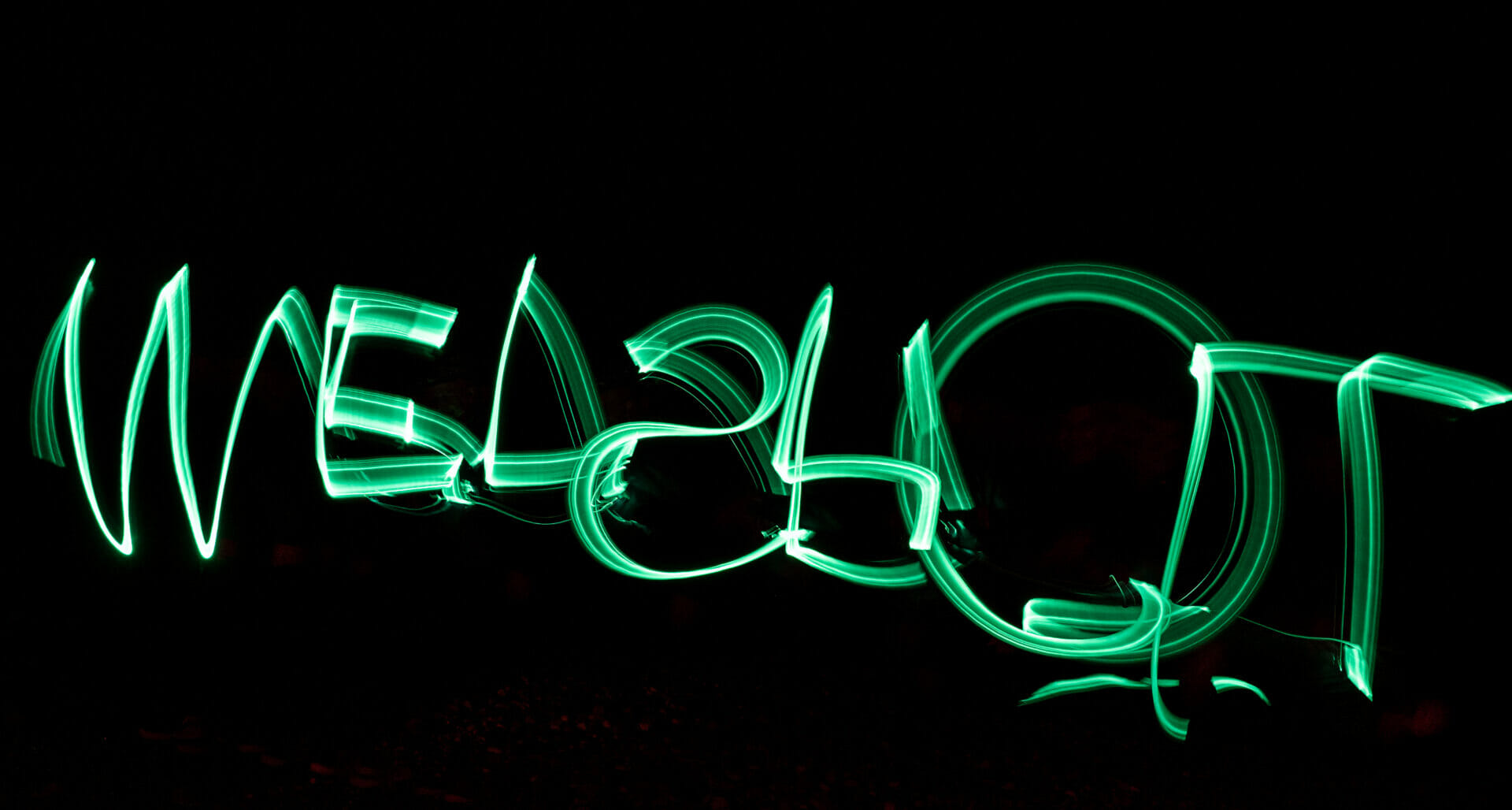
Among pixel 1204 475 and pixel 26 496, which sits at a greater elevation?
pixel 1204 475

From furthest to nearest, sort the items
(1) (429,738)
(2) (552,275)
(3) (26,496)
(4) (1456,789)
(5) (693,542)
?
(3) (26,496)
(2) (552,275)
(5) (693,542)
(1) (429,738)
(4) (1456,789)

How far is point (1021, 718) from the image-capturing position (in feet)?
10.6

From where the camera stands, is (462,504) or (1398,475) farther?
(462,504)

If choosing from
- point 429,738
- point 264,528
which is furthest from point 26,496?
point 429,738

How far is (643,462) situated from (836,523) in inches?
32.9

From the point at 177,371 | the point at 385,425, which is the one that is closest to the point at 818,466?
the point at 385,425

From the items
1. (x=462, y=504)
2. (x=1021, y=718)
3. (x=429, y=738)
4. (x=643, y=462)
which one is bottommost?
(x=429, y=738)

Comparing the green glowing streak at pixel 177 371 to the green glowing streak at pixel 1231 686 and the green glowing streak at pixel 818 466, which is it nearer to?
the green glowing streak at pixel 818 466

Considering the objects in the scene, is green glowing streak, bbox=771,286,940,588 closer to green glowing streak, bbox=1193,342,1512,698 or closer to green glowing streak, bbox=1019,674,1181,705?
green glowing streak, bbox=1019,674,1181,705

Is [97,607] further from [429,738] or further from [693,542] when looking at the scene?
[693,542]

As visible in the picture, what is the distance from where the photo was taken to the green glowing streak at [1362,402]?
8.84ft

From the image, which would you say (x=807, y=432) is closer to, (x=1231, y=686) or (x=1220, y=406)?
(x=1220, y=406)

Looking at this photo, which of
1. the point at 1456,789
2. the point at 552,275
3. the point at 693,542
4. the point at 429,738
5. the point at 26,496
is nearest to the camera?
the point at 1456,789

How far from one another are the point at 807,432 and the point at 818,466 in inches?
6.2
